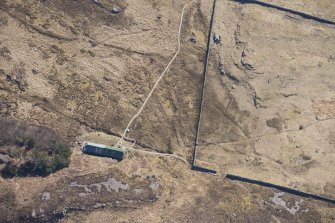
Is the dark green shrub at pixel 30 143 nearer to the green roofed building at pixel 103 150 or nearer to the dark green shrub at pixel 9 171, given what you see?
the dark green shrub at pixel 9 171

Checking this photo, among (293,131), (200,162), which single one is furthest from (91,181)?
(293,131)

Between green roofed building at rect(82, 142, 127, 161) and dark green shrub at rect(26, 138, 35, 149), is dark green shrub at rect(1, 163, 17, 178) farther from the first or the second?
green roofed building at rect(82, 142, 127, 161)

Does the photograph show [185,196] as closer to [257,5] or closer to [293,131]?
[293,131]

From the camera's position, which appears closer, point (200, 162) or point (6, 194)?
point (6, 194)

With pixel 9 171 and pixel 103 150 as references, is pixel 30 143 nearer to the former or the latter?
pixel 9 171

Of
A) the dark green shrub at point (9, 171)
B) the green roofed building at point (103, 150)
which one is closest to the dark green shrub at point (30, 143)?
the dark green shrub at point (9, 171)

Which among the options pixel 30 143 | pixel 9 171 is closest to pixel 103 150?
pixel 30 143

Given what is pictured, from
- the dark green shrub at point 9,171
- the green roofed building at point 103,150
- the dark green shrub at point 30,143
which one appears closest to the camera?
the dark green shrub at point 9,171

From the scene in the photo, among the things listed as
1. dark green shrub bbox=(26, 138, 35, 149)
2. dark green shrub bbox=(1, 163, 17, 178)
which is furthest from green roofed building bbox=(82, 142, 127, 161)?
dark green shrub bbox=(1, 163, 17, 178)
